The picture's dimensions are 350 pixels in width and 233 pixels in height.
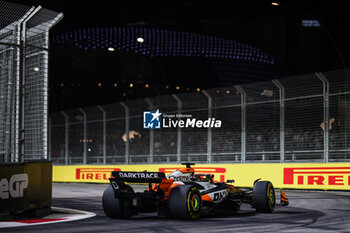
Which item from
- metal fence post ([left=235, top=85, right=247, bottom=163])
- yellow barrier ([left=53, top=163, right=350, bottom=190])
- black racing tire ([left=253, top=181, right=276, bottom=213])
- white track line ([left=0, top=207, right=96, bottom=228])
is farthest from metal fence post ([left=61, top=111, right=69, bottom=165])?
black racing tire ([left=253, top=181, right=276, bottom=213])

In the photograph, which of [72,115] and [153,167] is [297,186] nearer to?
[153,167]

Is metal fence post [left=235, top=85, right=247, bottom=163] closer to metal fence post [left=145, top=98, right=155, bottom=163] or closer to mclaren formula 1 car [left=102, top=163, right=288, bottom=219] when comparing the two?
metal fence post [left=145, top=98, right=155, bottom=163]

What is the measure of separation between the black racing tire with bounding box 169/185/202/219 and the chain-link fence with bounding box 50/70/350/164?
34.0 ft

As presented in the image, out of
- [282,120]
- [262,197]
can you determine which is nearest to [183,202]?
[262,197]

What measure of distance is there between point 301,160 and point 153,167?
25.2 feet

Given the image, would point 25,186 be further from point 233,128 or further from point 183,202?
point 233,128

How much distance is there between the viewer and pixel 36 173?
11273 millimetres

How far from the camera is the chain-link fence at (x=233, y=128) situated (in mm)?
19641

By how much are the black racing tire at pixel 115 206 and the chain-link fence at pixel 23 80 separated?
198cm

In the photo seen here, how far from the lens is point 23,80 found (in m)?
11.4

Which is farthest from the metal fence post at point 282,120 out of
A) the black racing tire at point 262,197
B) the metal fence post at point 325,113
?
the black racing tire at point 262,197

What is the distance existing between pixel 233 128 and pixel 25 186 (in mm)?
13069

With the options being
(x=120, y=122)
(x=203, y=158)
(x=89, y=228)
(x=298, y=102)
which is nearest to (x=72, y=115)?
(x=120, y=122)

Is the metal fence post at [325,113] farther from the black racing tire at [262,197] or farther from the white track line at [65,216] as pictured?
the white track line at [65,216]
